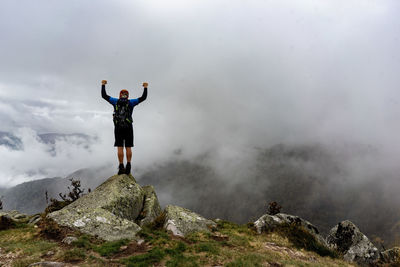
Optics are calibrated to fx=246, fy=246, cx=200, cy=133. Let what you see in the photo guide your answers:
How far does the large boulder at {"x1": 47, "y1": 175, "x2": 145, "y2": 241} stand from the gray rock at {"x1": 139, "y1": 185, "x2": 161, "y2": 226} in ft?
1.52

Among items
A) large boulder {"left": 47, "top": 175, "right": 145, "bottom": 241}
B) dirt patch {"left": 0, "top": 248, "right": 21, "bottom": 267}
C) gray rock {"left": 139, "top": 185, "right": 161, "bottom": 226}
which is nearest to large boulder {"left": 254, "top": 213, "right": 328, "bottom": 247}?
gray rock {"left": 139, "top": 185, "right": 161, "bottom": 226}

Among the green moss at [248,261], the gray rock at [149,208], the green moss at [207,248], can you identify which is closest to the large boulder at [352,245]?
the green moss at [248,261]

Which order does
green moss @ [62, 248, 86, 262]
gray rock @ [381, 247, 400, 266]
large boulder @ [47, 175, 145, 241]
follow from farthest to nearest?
gray rock @ [381, 247, 400, 266] → large boulder @ [47, 175, 145, 241] → green moss @ [62, 248, 86, 262]

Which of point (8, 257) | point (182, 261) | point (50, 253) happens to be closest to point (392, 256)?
point (182, 261)

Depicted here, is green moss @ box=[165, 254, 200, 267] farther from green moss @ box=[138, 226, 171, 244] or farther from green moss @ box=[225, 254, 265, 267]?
green moss @ box=[138, 226, 171, 244]

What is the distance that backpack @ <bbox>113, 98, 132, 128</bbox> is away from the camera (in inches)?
671

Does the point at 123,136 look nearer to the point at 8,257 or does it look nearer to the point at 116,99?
the point at 116,99

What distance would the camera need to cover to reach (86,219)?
13.6 meters

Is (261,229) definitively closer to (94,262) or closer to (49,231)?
(94,262)

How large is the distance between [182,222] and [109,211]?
14.8 feet

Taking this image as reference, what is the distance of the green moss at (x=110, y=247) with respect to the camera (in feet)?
34.2

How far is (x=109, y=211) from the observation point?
49.0ft

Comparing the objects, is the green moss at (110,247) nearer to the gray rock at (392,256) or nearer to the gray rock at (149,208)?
the gray rock at (149,208)

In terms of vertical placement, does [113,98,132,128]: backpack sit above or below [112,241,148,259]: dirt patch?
above
